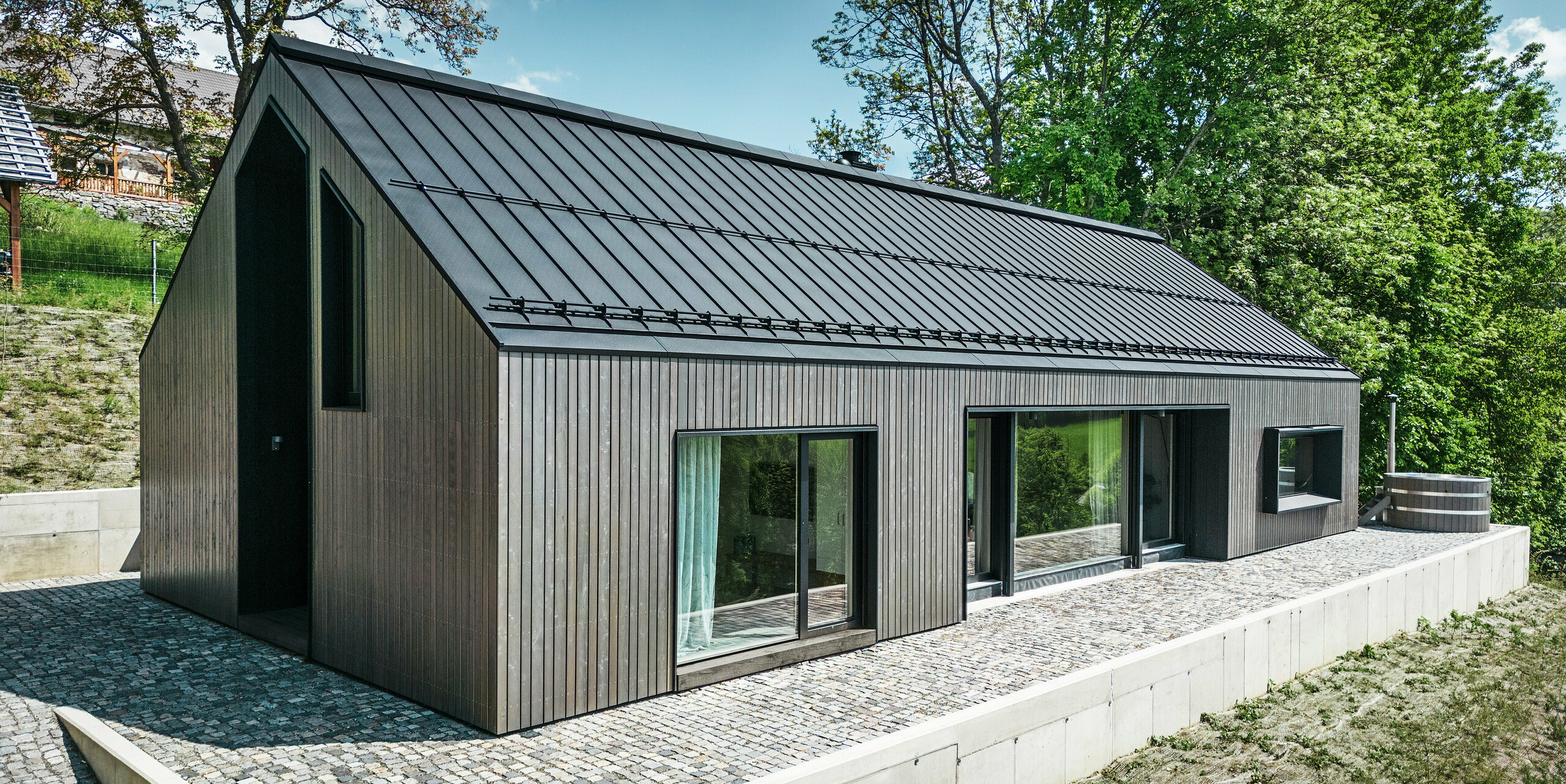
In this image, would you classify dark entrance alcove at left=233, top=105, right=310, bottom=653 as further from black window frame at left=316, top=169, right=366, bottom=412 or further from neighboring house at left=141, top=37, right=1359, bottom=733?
black window frame at left=316, top=169, right=366, bottom=412

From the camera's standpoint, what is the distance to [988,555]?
10.0 meters

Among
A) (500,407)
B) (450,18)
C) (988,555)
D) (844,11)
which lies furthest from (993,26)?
(500,407)

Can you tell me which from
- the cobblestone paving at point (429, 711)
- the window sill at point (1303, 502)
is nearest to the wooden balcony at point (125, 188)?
the cobblestone paving at point (429, 711)

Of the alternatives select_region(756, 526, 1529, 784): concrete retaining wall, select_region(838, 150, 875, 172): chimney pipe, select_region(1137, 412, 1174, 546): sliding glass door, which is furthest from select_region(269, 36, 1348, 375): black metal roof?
select_region(756, 526, 1529, 784): concrete retaining wall

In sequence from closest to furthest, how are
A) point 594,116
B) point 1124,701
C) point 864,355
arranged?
point 1124,701, point 864,355, point 594,116

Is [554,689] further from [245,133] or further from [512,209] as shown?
[245,133]

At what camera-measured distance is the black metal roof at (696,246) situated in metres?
6.74

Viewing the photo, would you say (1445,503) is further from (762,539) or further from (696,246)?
(696,246)

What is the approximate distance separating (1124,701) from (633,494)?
12.7ft

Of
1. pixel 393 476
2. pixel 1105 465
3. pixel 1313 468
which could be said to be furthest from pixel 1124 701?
pixel 1313 468

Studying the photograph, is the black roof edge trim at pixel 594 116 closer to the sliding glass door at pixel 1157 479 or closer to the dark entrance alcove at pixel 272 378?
the dark entrance alcove at pixel 272 378

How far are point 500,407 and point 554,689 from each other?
181 centimetres

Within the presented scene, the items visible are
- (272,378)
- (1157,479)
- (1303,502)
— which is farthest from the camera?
(1303,502)

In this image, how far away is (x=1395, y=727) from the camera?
26.1 feet
